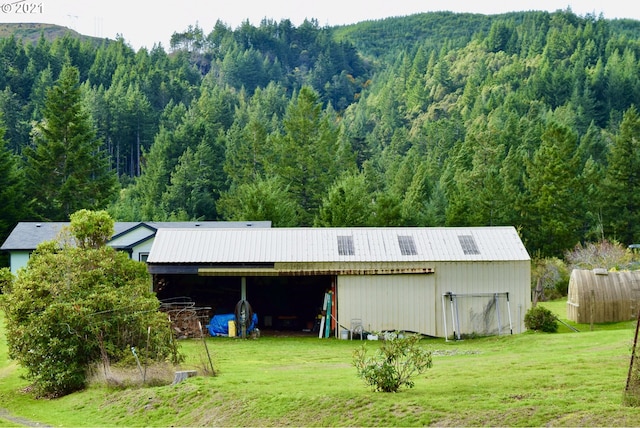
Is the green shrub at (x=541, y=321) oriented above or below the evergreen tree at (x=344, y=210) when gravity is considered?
below

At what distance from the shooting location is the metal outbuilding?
3600 cm

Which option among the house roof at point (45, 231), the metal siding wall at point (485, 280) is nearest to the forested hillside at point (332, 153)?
the house roof at point (45, 231)

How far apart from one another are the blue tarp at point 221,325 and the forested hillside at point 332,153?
82.2 ft

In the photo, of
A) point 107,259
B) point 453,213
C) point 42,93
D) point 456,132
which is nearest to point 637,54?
point 456,132

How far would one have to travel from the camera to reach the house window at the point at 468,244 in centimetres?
3702

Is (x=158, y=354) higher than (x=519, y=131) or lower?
lower

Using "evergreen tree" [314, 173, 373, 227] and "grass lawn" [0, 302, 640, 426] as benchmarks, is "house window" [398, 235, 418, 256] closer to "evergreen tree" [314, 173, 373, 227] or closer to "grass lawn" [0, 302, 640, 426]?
"grass lawn" [0, 302, 640, 426]

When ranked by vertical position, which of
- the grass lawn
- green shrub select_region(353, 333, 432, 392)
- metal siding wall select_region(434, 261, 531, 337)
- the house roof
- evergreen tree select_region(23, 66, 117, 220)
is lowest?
the grass lawn

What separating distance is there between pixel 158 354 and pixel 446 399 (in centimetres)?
1026

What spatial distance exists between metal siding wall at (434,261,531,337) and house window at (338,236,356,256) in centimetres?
356

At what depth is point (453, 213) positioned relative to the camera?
2463 inches

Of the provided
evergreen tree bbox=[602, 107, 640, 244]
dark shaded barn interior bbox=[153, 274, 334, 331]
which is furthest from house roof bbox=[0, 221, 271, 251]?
evergreen tree bbox=[602, 107, 640, 244]

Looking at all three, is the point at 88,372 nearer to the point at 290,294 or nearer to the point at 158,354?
the point at 158,354

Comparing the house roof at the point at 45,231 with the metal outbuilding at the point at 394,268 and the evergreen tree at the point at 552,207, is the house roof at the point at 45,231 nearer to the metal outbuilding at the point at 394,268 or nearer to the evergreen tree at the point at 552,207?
the metal outbuilding at the point at 394,268
